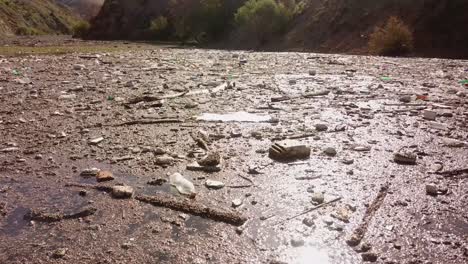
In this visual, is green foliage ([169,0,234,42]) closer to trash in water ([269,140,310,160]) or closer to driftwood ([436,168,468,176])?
trash in water ([269,140,310,160])

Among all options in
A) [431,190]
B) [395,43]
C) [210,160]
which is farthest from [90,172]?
[395,43]

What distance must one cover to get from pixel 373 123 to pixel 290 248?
3.42m

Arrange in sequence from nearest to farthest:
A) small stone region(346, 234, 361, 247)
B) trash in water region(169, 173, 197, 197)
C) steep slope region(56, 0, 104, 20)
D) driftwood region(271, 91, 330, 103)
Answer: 1. small stone region(346, 234, 361, 247)
2. trash in water region(169, 173, 197, 197)
3. driftwood region(271, 91, 330, 103)
4. steep slope region(56, 0, 104, 20)

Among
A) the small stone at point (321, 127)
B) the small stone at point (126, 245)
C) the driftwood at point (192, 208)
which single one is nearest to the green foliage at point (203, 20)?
the small stone at point (321, 127)

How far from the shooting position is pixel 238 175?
12.8ft

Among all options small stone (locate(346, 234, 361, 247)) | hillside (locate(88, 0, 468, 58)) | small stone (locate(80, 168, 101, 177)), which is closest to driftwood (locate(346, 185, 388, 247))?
small stone (locate(346, 234, 361, 247))

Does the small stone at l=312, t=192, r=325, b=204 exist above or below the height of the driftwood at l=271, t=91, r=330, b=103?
below

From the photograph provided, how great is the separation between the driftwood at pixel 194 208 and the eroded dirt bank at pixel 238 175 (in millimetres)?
36

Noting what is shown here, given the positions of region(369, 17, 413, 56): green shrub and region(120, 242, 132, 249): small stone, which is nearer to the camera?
region(120, 242, 132, 249): small stone

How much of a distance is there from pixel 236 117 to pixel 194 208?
9.42 ft

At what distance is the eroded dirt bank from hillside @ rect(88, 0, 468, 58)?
11.3 meters

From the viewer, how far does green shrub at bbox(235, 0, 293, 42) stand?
27.2 m

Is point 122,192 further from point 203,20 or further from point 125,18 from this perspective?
point 125,18

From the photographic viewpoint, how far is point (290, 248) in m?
2.67
